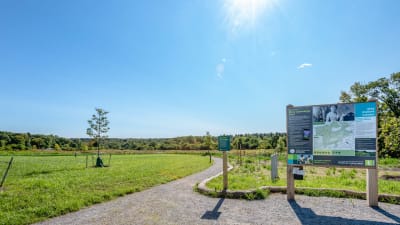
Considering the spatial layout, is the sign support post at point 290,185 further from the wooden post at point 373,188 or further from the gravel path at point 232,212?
the wooden post at point 373,188

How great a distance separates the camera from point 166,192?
7.25m

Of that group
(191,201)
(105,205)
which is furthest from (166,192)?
(105,205)

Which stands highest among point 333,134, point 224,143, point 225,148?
point 333,134

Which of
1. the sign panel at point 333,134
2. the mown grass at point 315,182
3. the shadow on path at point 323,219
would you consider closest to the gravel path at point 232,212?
the shadow on path at point 323,219

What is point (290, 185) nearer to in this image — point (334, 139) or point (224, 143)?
point (334, 139)

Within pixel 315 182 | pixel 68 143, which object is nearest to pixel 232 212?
pixel 315 182

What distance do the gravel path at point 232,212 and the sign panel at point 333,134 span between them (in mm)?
997

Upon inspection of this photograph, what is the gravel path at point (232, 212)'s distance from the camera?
4477 mm

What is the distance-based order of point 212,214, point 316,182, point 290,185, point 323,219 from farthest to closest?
point 316,182 < point 290,185 < point 212,214 < point 323,219

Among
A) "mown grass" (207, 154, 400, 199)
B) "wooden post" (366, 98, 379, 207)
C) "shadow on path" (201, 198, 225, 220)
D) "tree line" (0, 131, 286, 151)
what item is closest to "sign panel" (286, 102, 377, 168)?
"wooden post" (366, 98, 379, 207)

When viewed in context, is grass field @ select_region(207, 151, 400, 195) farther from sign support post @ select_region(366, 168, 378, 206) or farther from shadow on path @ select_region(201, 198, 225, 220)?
shadow on path @ select_region(201, 198, 225, 220)

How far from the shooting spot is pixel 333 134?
5.75 meters

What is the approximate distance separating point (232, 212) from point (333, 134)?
3158mm

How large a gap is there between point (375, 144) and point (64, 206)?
7.30 metres
